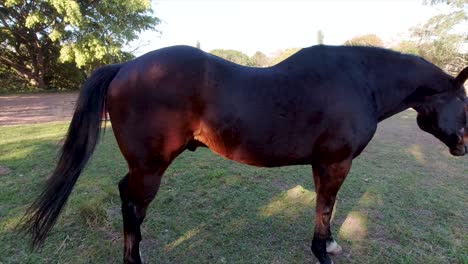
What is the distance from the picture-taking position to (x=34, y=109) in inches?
466

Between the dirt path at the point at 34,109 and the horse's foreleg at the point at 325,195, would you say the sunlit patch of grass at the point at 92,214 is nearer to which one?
the horse's foreleg at the point at 325,195

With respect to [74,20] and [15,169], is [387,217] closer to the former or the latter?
[15,169]

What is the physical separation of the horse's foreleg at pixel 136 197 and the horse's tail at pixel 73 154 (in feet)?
1.24

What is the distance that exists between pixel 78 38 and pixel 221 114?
1530cm

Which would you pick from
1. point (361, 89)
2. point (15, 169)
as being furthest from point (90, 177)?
point (361, 89)

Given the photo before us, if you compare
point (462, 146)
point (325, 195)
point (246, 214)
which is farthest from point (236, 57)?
point (325, 195)

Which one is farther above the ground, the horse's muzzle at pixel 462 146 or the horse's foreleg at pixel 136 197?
the horse's muzzle at pixel 462 146

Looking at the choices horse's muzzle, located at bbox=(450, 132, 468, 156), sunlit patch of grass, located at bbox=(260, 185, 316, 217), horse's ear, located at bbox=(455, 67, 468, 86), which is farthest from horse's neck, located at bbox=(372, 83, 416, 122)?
sunlit patch of grass, located at bbox=(260, 185, 316, 217)

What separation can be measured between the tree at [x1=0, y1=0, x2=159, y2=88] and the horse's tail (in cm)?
1304

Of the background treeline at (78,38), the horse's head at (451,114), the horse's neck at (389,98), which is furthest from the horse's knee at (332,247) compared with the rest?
the background treeline at (78,38)

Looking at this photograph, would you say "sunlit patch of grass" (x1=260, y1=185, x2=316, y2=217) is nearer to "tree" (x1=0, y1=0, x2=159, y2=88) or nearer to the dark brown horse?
the dark brown horse

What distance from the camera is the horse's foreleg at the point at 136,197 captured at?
204cm

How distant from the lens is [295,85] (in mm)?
2072

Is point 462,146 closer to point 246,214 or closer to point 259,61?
point 246,214
